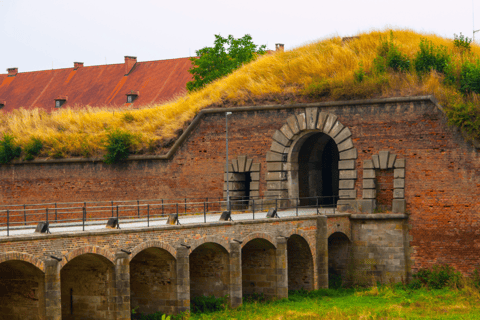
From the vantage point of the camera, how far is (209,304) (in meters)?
24.4

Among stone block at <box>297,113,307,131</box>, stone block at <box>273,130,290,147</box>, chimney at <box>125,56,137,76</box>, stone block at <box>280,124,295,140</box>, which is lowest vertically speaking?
stone block at <box>273,130,290,147</box>

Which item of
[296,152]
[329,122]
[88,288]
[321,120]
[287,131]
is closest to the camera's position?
[88,288]

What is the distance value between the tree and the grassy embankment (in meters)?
9.91

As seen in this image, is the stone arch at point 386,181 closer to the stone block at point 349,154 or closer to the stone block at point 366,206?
the stone block at point 366,206

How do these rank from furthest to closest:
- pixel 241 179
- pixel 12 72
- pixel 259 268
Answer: pixel 12 72 → pixel 241 179 → pixel 259 268

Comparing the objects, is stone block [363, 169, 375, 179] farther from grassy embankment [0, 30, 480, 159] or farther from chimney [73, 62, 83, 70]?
chimney [73, 62, 83, 70]

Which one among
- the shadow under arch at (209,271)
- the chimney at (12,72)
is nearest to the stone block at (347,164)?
the shadow under arch at (209,271)

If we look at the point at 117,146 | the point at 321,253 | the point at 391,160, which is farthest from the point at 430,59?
the point at 117,146

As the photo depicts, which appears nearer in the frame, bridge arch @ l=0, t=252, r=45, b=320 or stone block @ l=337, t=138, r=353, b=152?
bridge arch @ l=0, t=252, r=45, b=320

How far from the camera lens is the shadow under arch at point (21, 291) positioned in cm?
1925

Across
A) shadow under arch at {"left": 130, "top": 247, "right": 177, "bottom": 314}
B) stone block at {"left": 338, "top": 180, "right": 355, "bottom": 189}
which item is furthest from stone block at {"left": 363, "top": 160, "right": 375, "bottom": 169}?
shadow under arch at {"left": 130, "top": 247, "right": 177, "bottom": 314}

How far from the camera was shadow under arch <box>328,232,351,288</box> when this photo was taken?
3036 centimetres

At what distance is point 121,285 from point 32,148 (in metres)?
17.9

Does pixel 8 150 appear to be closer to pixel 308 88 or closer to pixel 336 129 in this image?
pixel 308 88
